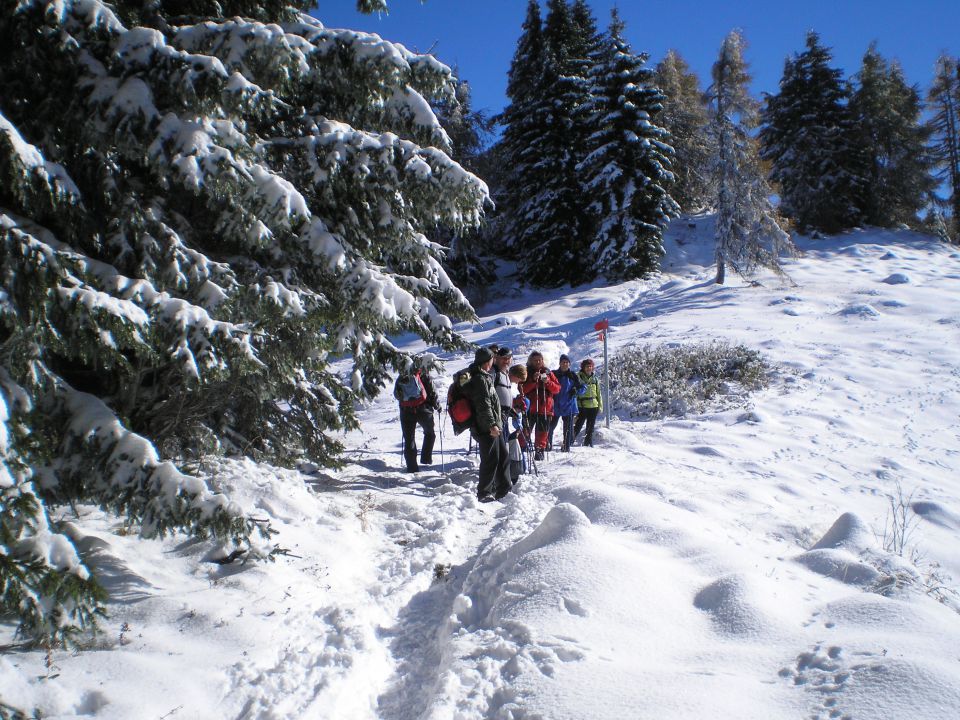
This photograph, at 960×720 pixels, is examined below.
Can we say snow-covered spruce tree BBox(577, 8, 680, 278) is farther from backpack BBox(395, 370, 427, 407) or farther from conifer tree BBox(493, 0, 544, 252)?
backpack BBox(395, 370, 427, 407)

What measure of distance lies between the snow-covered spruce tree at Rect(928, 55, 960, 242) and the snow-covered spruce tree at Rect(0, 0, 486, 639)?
4457 cm

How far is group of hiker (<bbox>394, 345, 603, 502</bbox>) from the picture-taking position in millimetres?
6793

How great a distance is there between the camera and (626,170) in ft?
85.7

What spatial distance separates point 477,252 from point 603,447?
68.9 ft

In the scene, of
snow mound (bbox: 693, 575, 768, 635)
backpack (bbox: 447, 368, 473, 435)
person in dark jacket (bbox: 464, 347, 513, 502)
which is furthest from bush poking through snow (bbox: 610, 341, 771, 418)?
snow mound (bbox: 693, 575, 768, 635)

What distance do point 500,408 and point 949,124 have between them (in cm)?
4571

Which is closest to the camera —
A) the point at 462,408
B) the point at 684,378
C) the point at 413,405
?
the point at 462,408

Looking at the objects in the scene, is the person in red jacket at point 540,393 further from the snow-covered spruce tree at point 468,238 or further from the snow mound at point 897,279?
the snow mound at point 897,279

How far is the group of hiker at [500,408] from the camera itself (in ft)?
22.3

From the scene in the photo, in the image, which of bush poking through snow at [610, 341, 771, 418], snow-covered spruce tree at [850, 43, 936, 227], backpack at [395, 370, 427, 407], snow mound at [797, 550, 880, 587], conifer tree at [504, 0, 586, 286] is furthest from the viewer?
snow-covered spruce tree at [850, 43, 936, 227]

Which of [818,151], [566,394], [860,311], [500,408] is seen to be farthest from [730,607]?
[818,151]

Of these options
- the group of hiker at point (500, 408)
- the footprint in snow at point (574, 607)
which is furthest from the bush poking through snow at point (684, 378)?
the footprint in snow at point (574, 607)

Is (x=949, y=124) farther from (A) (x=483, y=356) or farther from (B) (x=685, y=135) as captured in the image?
(A) (x=483, y=356)

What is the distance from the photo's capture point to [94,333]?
10.3 ft
